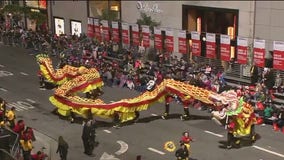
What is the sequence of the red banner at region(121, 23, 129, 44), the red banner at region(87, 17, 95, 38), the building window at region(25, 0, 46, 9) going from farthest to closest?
1. the building window at region(25, 0, 46, 9)
2. the red banner at region(87, 17, 95, 38)
3. the red banner at region(121, 23, 129, 44)

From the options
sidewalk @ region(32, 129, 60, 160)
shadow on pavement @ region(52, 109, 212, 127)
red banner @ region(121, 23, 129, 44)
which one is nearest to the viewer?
sidewalk @ region(32, 129, 60, 160)

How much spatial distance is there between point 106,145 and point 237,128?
231 inches

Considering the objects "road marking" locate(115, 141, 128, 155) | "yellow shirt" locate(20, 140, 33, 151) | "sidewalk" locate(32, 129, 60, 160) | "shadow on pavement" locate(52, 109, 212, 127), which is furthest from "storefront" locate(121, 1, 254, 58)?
"yellow shirt" locate(20, 140, 33, 151)

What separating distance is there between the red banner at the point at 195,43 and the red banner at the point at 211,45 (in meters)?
0.82

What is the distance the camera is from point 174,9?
36.5 meters

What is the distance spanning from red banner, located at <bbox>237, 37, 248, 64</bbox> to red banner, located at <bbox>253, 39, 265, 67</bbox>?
70cm

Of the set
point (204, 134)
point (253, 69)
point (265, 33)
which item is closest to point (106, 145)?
point (204, 134)

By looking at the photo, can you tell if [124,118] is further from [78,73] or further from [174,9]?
[174,9]

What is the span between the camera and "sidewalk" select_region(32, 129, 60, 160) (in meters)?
21.6

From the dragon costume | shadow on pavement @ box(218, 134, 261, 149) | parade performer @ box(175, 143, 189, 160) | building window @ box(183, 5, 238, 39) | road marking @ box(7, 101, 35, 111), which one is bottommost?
shadow on pavement @ box(218, 134, 261, 149)

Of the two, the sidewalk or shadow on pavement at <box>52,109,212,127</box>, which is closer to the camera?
the sidewalk

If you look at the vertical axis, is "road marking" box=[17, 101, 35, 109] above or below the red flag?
below

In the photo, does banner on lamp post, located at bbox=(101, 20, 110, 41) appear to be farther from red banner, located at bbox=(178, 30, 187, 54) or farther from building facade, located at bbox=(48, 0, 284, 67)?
red banner, located at bbox=(178, 30, 187, 54)

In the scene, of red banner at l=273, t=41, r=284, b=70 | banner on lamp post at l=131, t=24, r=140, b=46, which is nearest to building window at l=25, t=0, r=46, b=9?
banner on lamp post at l=131, t=24, r=140, b=46
